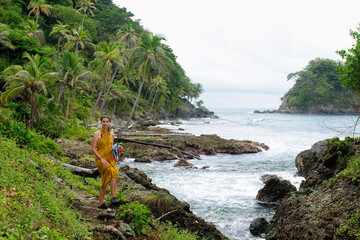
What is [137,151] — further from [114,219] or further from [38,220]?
[38,220]

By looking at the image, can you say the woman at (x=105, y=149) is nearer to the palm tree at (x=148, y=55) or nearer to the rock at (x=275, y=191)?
the rock at (x=275, y=191)

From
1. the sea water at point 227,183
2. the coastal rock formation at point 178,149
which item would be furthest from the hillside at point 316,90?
the sea water at point 227,183

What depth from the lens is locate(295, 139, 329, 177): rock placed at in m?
12.0

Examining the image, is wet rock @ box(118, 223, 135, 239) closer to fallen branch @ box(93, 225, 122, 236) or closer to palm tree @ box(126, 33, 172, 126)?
fallen branch @ box(93, 225, 122, 236)

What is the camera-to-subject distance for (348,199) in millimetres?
6129

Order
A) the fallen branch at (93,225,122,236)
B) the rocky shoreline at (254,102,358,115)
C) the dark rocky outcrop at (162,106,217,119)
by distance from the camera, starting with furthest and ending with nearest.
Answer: the rocky shoreline at (254,102,358,115) → the dark rocky outcrop at (162,106,217,119) → the fallen branch at (93,225,122,236)

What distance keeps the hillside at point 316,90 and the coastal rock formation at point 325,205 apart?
99.4 meters

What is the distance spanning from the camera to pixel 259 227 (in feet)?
25.9

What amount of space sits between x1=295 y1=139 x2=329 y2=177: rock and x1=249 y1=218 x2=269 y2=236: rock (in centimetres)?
524

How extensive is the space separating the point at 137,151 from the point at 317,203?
581 inches

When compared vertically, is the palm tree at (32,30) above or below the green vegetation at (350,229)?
above

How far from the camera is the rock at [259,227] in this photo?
25.7 ft

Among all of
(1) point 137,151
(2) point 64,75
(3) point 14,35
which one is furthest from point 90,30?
(1) point 137,151

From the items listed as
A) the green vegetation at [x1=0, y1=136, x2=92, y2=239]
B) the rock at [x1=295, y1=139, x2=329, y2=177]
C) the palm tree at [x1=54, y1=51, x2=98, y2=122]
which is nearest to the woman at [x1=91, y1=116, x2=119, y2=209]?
the green vegetation at [x1=0, y1=136, x2=92, y2=239]
